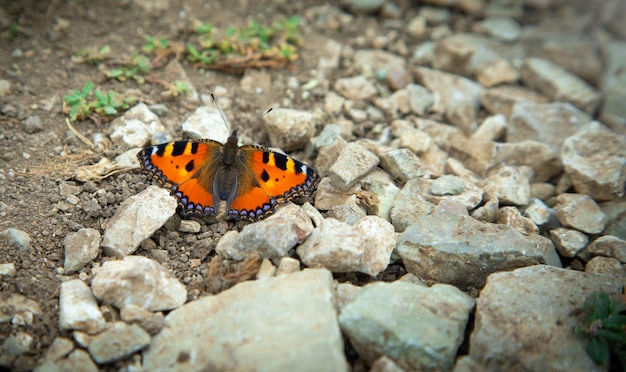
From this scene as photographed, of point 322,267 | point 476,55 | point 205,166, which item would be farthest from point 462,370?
point 476,55

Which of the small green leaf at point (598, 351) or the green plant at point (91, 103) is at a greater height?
the green plant at point (91, 103)

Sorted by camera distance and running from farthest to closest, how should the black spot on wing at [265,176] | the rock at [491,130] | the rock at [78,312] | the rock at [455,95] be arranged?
the rock at [455,95], the rock at [491,130], the black spot on wing at [265,176], the rock at [78,312]

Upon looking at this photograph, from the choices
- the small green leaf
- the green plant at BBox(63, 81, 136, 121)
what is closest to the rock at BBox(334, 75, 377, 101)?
the green plant at BBox(63, 81, 136, 121)

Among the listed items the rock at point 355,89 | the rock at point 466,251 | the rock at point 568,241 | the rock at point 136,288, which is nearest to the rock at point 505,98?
the rock at point 355,89

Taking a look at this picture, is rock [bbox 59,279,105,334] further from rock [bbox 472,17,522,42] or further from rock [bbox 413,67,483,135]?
rock [bbox 472,17,522,42]

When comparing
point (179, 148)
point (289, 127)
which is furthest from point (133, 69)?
point (289, 127)

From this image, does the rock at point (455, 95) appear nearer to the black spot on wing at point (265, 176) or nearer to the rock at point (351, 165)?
the rock at point (351, 165)

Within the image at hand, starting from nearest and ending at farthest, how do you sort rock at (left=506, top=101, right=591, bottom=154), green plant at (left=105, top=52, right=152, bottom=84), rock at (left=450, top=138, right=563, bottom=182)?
1. rock at (left=450, top=138, right=563, bottom=182)
2. green plant at (left=105, top=52, right=152, bottom=84)
3. rock at (left=506, top=101, right=591, bottom=154)

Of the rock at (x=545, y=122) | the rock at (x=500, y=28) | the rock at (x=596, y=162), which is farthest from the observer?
the rock at (x=500, y=28)
